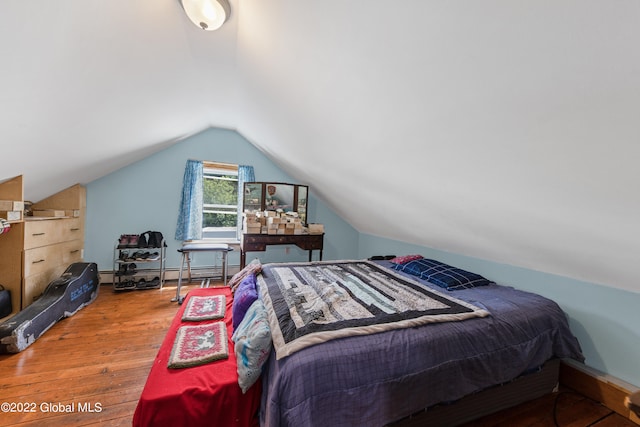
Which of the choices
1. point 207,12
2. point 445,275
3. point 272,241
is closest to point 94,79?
point 207,12

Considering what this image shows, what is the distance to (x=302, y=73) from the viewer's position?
1.64 meters

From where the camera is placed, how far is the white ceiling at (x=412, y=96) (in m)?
0.79

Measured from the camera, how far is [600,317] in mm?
1732

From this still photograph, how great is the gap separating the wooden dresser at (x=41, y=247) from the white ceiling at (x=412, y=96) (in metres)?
0.46

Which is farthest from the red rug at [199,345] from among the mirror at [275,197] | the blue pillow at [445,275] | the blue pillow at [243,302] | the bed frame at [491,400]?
the mirror at [275,197]

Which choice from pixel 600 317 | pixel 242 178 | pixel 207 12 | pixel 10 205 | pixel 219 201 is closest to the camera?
pixel 207 12

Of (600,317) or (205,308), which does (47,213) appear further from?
(600,317)

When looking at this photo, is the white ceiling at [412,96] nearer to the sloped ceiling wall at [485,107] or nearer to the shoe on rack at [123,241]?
the sloped ceiling wall at [485,107]

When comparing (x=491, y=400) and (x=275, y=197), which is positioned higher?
(x=275, y=197)

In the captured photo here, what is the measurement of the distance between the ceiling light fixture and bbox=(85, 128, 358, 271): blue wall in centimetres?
254

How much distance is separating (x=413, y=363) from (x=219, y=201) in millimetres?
3733

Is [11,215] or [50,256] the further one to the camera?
[50,256]

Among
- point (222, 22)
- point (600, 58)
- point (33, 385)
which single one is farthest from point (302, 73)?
point (33, 385)

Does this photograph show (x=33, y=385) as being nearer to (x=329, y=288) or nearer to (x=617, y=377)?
(x=329, y=288)
